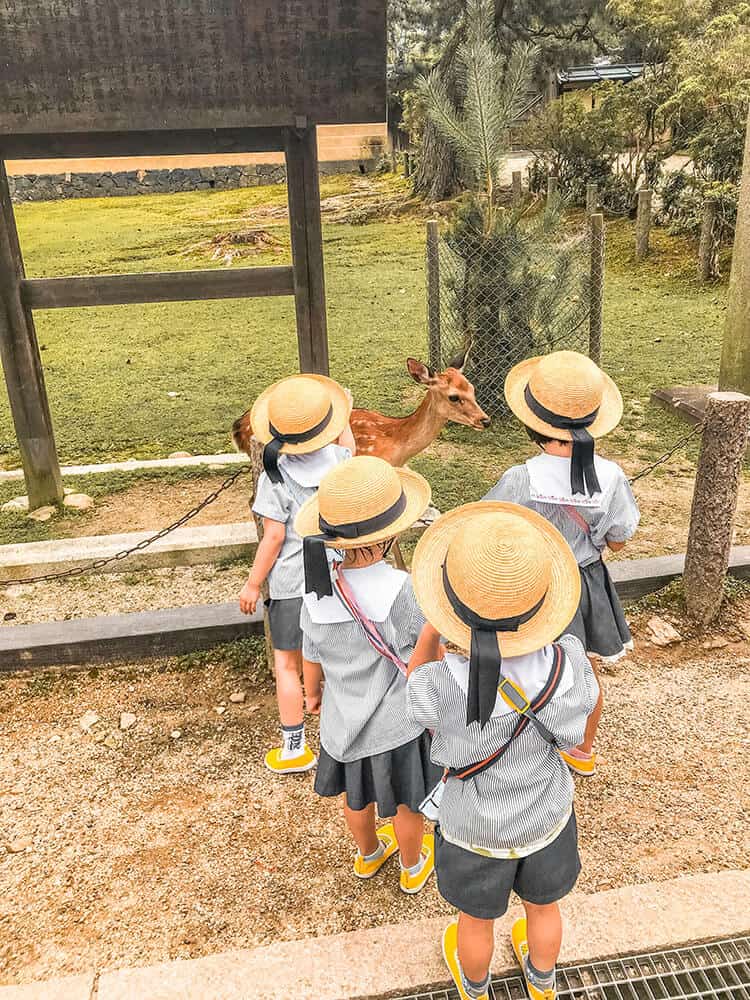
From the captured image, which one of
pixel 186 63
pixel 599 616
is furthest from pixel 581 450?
pixel 186 63

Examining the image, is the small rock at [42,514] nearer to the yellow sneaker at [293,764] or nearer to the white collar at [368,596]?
the yellow sneaker at [293,764]

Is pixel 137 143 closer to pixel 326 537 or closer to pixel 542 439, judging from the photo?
pixel 542 439

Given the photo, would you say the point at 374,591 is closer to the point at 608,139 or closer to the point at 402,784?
the point at 402,784

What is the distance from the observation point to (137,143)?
5078 millimetres

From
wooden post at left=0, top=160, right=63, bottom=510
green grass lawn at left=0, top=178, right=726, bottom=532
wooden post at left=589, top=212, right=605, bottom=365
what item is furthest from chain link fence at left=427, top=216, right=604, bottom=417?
wooden post at left=0, top=160, right=63, bottom=510

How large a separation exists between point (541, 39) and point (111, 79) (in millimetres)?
18380

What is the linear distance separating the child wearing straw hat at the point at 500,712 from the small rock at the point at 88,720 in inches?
80.8

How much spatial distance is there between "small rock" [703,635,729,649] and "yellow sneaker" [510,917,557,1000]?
207 centimetres

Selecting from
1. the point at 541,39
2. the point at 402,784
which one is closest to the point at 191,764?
the point at 402,784

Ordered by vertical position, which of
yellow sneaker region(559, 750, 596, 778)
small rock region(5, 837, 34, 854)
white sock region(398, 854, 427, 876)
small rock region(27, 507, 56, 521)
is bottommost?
small rock region(27, 507, 56, 521)

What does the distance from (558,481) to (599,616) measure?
0.58 meters

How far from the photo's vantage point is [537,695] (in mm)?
1880

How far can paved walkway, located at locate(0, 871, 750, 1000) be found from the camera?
2299mm

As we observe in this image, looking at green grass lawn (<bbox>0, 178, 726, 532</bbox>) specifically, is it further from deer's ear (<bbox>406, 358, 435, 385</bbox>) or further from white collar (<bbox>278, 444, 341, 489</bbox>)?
white collar (<bbox>278, 444, 341, 489</bbox>)
